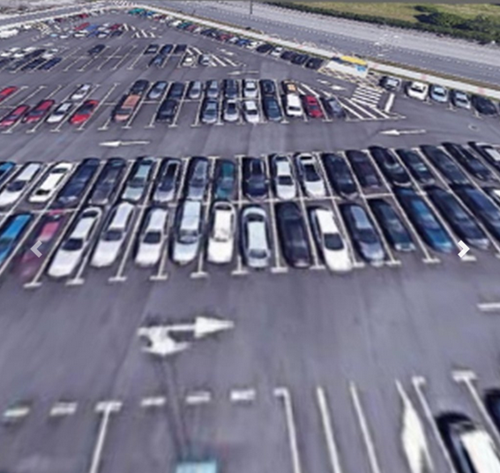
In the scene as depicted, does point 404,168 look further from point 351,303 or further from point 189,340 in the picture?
point 189,340

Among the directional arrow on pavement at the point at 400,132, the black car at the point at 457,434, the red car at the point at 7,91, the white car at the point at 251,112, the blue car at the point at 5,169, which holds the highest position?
the red car at the point at 7,91

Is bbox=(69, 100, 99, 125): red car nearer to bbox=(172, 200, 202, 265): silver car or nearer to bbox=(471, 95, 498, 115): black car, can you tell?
bbox=(172, 200, 202, 265): silver car

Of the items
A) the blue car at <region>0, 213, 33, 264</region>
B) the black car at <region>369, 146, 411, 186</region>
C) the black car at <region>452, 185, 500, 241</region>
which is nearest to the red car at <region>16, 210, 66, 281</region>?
the blue car at <region>0, 213, 33, 264</region>

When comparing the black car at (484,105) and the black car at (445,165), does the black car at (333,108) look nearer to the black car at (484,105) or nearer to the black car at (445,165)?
the black car at (445,165)

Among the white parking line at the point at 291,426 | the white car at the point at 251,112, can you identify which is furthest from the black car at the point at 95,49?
the white parking line at the point at 291,426

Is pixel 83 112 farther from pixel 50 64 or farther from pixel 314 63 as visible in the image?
pixel 314 63

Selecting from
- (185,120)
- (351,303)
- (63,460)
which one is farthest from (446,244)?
(185,120)
